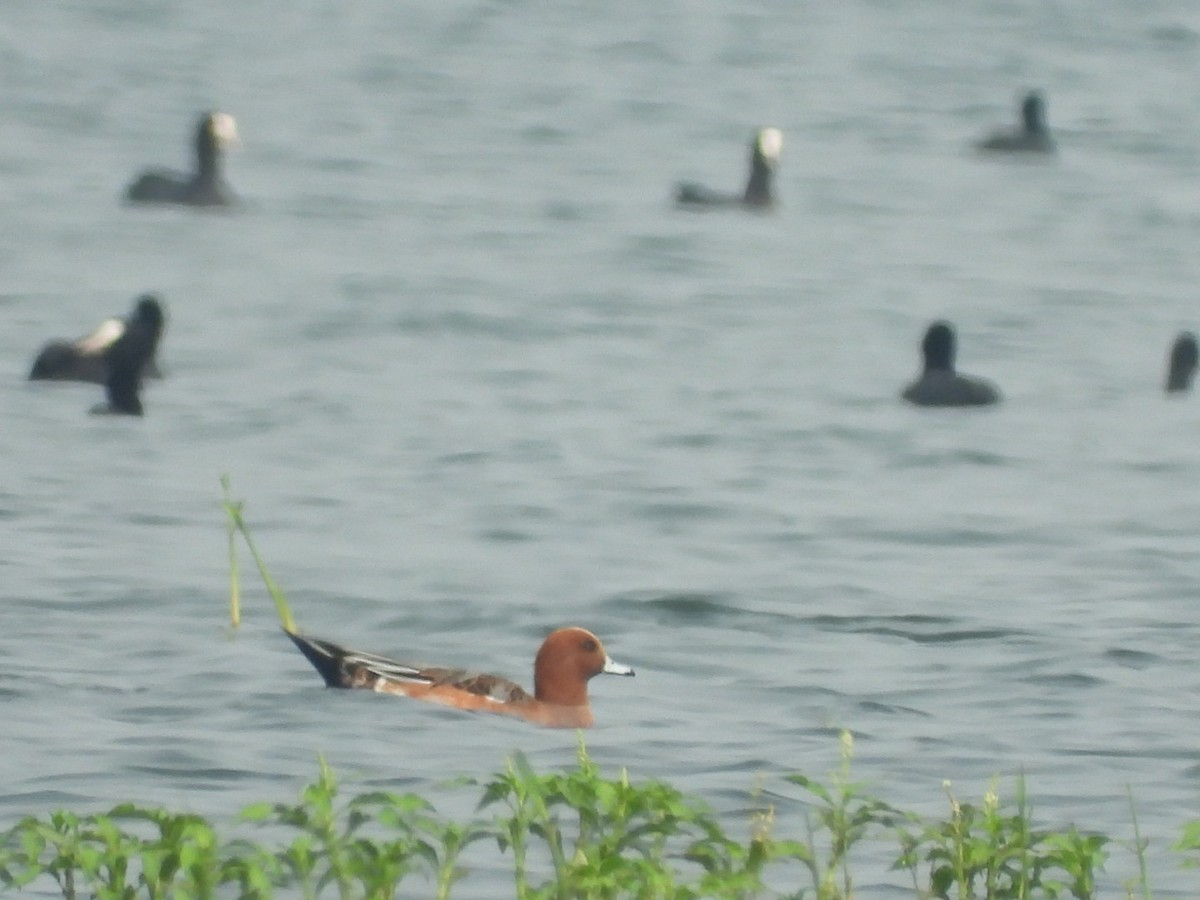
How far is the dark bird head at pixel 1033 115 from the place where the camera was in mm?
40750

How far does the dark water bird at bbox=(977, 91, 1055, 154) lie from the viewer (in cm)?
4056

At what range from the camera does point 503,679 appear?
13.0m

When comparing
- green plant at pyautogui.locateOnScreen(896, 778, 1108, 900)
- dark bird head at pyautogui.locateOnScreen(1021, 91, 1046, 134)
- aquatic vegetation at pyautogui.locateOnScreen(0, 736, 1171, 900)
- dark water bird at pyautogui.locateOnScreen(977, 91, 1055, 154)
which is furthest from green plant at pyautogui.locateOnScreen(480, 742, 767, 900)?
dark bird head at pyautogui.locateOnScreen(1021, 91, 1046, 134)

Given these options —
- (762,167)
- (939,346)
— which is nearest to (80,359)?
(939,346)

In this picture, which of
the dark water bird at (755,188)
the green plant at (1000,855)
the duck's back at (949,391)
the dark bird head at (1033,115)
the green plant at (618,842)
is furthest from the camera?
the dark bird head at (1033,115)

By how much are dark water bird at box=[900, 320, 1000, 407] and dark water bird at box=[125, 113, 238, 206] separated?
37.3ft

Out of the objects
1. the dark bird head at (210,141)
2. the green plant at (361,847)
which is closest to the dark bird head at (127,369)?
the dark bird head at (210,141)

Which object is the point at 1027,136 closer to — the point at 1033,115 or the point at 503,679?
the point at 1033,115

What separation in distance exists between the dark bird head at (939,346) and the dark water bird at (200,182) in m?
11.4

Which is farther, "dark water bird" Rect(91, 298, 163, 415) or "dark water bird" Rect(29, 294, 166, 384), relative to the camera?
"dark water bird" Rect(29, 294, 166, 384)

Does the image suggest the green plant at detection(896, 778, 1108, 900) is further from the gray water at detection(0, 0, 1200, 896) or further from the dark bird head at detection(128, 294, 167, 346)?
the dark bird head at detection(128, 294, 167, 346)

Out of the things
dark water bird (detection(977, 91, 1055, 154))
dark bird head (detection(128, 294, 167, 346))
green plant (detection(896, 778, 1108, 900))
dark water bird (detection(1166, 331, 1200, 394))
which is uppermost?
green plant (detection(896, 778, 1108, 900))

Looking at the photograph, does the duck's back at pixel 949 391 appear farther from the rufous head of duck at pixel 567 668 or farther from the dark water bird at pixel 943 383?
the rufous head of duck at pixel 567 668

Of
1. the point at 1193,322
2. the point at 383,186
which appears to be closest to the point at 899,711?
the point at 1193,322
